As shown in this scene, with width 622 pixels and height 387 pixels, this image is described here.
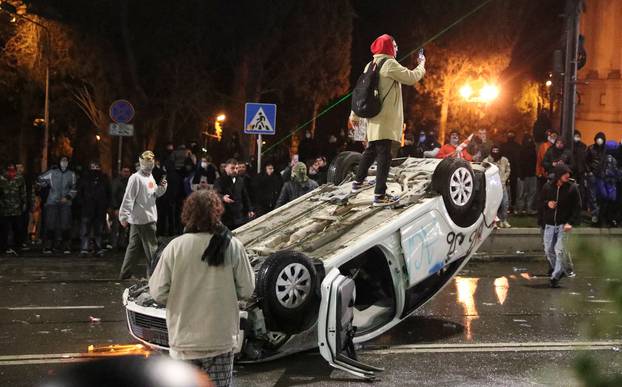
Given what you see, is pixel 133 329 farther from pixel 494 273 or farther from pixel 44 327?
pixel 494 273

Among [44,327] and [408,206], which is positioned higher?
[408,206]

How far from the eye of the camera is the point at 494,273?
A: 564 inches

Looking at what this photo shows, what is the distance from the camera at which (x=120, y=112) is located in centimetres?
2025

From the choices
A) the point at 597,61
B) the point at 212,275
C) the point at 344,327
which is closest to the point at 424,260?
the point at 344,327

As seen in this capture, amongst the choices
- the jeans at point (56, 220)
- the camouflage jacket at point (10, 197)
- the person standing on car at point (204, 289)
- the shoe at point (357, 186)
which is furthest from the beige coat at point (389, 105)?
the camouflage jacket at point (10, 197)

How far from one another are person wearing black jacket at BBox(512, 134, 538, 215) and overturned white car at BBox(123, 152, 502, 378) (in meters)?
9.88

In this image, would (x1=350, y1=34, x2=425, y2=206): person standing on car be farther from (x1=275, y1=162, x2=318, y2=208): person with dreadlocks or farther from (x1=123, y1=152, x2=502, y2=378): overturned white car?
(x1=275, y1=162, x2=318, y2=208): person with dreadlocks

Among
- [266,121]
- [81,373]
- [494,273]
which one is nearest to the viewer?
[81,373]

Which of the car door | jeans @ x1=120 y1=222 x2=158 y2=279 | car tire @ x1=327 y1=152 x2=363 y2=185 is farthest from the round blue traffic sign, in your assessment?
the car door

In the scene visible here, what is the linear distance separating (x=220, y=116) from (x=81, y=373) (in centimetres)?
3075

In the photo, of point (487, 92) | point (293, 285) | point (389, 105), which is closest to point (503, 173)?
point (389, 105)

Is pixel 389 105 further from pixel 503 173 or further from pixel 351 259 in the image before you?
pixel 503 173

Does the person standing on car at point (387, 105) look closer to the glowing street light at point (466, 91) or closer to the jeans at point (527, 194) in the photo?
the jeans at point (527, 194)

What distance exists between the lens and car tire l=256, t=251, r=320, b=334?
7383mm
